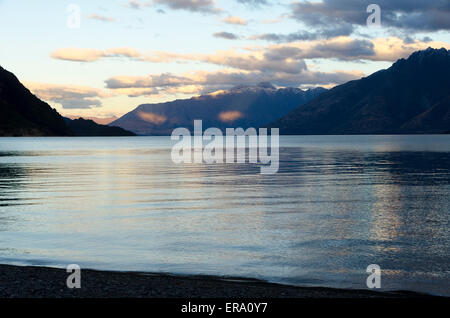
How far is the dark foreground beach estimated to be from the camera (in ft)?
49.7

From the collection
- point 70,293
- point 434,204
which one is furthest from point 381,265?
point 434,204

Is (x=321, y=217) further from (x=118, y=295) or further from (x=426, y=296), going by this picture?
(x=118, y=295)

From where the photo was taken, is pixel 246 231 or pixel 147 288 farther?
pixel 246 231

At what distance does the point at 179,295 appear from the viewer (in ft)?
49.7

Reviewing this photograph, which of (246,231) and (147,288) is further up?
(246,231)

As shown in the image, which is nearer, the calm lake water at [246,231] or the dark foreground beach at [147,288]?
the dark foreground beach at [147,288]

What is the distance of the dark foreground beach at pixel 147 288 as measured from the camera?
15148mm

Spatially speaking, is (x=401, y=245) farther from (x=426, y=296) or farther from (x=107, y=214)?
(x=107, y=214)

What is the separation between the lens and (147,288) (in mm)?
15859

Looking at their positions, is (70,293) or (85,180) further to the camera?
(85,180)

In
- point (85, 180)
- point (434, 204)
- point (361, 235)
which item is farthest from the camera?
point (85, 180)

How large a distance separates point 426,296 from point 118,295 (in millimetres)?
9409

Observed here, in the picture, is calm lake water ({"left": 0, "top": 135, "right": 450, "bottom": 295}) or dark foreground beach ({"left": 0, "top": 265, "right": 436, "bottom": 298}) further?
calm lake water ({"left": 0, "top": 135, "right": 450, "bottom": 295})
